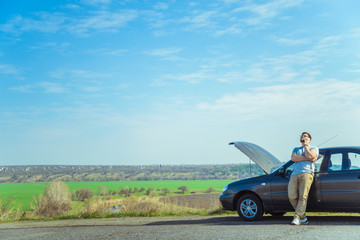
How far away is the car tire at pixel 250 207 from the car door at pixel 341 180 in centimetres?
170

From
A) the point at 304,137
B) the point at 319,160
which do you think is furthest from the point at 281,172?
the point at 304,137

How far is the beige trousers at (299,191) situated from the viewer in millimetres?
10867

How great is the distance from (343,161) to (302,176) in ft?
3.61

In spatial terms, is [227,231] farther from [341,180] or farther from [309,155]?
[341,180]

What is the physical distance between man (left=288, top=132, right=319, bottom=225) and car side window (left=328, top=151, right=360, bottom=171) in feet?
1.56

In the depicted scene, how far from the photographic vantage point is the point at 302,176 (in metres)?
11.0

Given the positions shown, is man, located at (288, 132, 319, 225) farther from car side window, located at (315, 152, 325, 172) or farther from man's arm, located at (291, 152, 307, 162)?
car side window, located at (315, 152, 325, 172)

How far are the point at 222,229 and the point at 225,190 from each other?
2.20 metres

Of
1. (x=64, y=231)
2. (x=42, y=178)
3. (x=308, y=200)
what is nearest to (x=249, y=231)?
(x=308, y=200)

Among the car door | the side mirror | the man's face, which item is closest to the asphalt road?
the car door

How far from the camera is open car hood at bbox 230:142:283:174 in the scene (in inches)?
519

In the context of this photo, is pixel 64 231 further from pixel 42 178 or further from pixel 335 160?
pixel 42 178

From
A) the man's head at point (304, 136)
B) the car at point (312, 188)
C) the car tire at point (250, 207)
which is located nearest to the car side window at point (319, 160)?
the car at point (312, 188)

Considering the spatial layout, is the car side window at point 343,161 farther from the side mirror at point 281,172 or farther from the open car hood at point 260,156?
the open car hood at point 260,156
